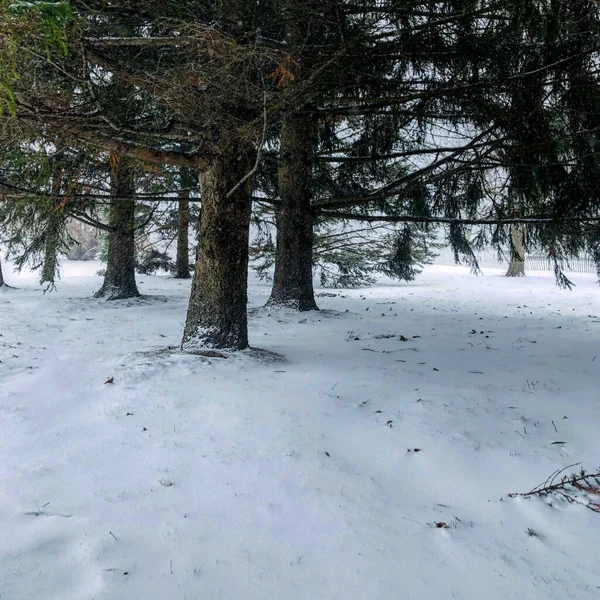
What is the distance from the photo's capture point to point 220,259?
4613mm

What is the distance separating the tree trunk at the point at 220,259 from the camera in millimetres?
4582

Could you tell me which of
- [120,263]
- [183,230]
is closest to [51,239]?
[120,263]

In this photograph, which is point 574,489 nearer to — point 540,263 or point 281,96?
point 281,96

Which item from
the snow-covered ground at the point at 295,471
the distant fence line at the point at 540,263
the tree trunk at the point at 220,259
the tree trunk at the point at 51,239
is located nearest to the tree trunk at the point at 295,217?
the snow-covered ground at the point at 295,471

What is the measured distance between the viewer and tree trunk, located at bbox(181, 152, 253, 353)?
458 centimetres

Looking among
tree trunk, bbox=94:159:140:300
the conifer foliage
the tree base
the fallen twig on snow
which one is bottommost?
the fallen twig on snow

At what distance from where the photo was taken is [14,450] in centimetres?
281

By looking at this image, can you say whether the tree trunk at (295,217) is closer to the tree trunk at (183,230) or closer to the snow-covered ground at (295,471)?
the tree trunk at (183,230)

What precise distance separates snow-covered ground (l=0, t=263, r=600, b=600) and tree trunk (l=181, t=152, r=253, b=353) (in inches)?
14.4

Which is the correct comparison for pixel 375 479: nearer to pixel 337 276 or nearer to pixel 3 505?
pixel 3 505

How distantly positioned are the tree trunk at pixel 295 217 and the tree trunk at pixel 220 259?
3018 millimetres

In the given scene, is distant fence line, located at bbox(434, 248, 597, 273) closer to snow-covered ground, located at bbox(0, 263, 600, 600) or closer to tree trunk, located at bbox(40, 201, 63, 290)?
tree trunk, located at bbox(40, 201, 63, 290)

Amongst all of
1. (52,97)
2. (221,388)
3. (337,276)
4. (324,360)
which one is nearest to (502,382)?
(324,360)

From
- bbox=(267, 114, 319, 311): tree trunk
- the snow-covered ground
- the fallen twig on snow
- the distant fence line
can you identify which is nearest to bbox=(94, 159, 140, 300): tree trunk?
bbox=(267, 114, 319, 311): tree trunk
